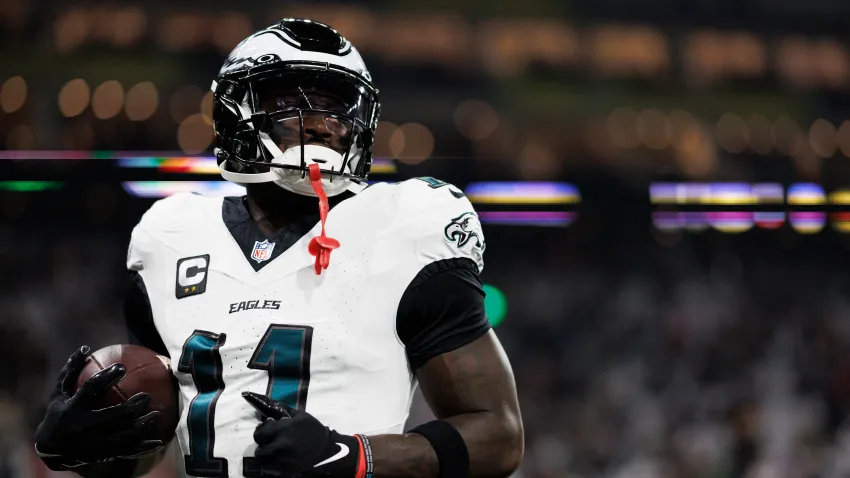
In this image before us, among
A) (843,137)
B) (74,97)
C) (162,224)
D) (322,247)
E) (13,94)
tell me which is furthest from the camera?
(843,137)

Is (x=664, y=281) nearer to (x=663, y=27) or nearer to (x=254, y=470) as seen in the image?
(x=663, y=27)

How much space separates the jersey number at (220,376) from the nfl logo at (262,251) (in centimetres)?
16

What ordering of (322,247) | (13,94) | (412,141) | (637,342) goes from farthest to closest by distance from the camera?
(412,141) → (13,94) → (637,342) → (322,247)

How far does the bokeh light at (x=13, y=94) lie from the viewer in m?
6.88

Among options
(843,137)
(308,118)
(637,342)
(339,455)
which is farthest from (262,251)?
(843,137)

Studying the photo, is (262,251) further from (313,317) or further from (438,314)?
(438,314)

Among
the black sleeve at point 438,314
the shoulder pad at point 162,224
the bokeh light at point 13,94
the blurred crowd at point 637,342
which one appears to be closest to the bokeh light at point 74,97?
the bokeh light at point 13,94

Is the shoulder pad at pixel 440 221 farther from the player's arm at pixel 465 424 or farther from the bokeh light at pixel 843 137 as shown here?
the bokeh light at pixel 843 137

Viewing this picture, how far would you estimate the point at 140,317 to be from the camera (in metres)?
2.04

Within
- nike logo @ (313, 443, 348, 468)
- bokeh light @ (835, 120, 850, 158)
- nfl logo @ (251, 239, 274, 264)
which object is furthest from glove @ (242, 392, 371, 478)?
bokeh light @ (835, 120, 850, 158)

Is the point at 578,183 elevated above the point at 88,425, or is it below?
below

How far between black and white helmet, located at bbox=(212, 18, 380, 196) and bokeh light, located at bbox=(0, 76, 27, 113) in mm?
5276

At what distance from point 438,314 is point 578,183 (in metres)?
4.12

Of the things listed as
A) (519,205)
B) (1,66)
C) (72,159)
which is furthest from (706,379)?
(1,66)
